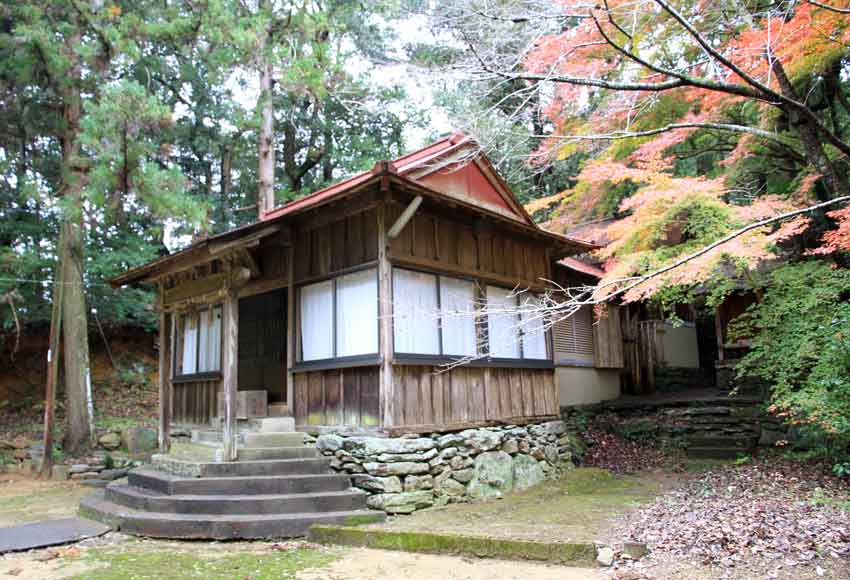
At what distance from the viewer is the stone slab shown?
21.5 ft

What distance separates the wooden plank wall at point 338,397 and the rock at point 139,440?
7.18 metres

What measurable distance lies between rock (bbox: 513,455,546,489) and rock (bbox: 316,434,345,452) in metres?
2.87

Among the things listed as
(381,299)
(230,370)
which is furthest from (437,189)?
(230,370)

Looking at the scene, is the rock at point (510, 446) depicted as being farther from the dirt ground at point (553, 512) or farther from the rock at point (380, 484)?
the rock at point (380, 484)

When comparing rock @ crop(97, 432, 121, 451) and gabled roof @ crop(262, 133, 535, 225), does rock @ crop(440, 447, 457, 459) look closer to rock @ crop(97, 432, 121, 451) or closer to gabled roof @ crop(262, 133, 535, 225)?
gabled roof @ crop(262, 133, 535, 225)

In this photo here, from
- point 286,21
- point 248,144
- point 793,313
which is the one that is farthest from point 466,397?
point 248,144

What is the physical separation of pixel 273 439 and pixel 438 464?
2.19 metres

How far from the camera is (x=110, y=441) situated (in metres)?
14.2

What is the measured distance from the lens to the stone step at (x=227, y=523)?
664 cm

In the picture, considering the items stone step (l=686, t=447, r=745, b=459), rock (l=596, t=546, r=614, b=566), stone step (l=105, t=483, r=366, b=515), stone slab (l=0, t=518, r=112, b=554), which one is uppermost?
stone step (l=105, t=483, r=366, b=515)

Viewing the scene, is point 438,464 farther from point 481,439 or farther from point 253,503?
point 253,503

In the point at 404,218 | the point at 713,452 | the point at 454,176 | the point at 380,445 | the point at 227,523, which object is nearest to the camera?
the point at 227,523

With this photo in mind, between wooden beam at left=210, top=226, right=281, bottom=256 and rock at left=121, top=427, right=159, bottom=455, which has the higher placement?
wooden beam at left=210, top=226, right=281, bottom=256

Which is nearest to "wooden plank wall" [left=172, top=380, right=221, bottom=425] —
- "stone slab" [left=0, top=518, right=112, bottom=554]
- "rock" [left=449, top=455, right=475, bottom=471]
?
"stone slab" [left=0, top=518, right=112, bottom=554]
